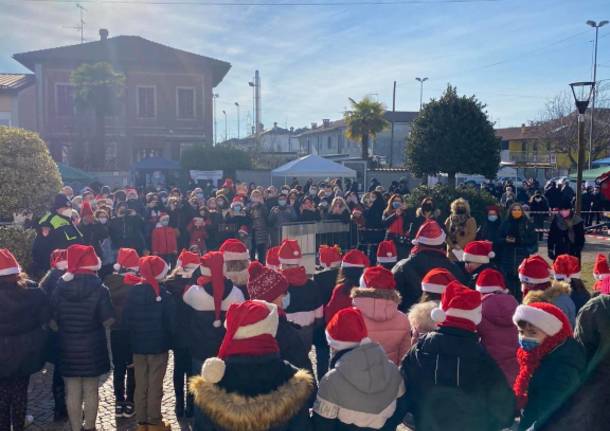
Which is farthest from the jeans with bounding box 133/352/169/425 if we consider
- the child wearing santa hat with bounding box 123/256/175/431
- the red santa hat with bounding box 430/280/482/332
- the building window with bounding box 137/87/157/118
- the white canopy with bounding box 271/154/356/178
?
the building window with bounding box 137/87/157/118

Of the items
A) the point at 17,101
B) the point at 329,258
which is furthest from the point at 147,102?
the point at 329,258

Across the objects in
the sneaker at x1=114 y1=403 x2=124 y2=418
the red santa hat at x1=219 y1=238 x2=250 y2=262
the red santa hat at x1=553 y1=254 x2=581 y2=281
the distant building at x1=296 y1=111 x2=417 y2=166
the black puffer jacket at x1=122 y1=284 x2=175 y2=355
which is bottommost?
the sneaker at x1=114 y1=403 x2=124 y2=418

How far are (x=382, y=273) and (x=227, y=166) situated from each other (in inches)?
1037

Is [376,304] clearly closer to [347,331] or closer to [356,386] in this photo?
[347,331]

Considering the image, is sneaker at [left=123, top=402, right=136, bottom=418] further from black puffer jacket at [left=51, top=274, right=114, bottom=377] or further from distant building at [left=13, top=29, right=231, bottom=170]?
distant building at [left=13, top=29, right=231, bottom=170]

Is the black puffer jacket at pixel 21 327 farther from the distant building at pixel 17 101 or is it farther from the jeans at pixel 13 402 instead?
the distant building at pixel 17 101

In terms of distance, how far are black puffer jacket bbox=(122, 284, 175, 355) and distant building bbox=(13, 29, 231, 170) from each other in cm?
3134

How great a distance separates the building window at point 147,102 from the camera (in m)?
36.7

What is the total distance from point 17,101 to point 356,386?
36.6 m

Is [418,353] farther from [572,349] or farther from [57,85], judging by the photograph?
[57,85]

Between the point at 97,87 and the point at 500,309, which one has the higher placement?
the point at 97,87

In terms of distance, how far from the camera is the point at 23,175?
358 inches

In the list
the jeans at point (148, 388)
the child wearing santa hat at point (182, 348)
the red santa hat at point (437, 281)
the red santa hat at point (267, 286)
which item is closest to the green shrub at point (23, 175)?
the child wearing santa hat at point (182, 348)

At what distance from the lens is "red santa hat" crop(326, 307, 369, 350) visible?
3381 millimetres
